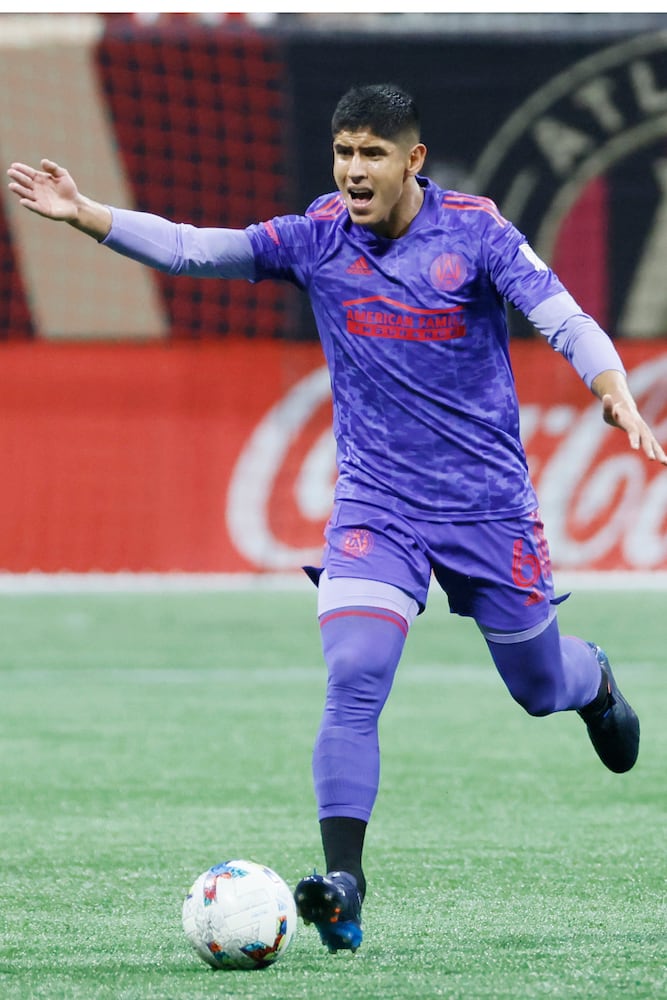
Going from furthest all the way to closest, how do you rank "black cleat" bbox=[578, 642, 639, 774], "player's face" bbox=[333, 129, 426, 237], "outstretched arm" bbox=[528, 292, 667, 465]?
"black cleat" bbox=[578, 642, 639, 774]
"player's face" bbox=[333, 129, 426, 237]
"outstretched arm" bbox=[528, 292, 667, 465]

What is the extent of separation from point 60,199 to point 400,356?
944 millimetres

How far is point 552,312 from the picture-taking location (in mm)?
4668

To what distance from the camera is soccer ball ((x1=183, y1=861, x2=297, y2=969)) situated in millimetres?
4199

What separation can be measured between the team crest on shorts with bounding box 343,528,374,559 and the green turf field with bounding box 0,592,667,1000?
0.93 m

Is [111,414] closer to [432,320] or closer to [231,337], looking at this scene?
[231,337]

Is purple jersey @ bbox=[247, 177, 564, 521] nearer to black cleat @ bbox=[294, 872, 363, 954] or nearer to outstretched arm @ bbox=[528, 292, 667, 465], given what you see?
outstretched arm @ bbox=[528, 292, 667, 465]

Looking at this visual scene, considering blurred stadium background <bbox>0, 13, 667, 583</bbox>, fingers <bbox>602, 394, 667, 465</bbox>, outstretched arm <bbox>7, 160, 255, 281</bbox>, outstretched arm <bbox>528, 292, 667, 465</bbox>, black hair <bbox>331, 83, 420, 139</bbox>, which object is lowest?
blurred stadium background <bbox>0, 13, 667, 583</bbox>

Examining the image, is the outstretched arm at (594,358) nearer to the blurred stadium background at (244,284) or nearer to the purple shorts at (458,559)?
the purple shorts at (458,559)

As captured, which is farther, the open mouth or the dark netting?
the dark netting

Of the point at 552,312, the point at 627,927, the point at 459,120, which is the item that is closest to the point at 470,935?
the point at 627,927

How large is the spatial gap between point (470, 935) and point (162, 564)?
11380 millimetres

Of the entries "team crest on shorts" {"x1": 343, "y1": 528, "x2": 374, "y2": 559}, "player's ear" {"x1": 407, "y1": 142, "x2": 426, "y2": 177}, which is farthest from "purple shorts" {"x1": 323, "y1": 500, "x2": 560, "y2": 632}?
"player's ear" {"x1": 407, "y1": 142, "x2": 426, "y2": 177}

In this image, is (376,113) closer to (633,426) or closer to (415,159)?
(415,159)

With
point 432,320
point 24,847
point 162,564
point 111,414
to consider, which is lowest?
point 162,564
